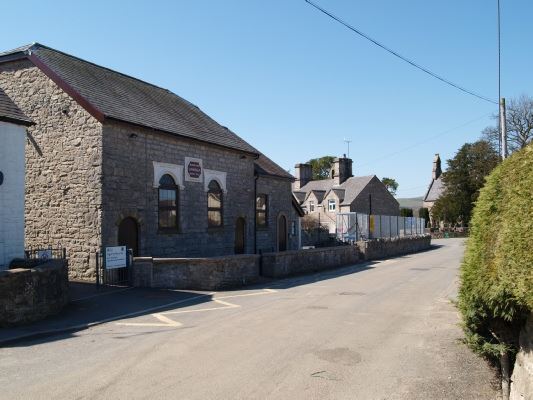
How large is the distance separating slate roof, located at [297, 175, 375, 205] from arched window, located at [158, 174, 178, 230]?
40.5 metres

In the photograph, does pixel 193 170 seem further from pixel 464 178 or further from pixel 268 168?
pixel 464 178

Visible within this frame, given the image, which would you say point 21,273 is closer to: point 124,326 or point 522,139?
point 124,326

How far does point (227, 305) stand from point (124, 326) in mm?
3120

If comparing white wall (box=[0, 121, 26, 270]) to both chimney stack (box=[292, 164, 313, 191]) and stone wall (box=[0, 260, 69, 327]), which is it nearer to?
stone wall (box=[0, 260, 69, 327])

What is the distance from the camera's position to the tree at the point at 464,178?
66000 mm

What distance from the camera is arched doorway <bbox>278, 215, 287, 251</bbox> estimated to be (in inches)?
1135

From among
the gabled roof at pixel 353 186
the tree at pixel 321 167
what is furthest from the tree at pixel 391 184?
the gabled roof at pixel 353 186

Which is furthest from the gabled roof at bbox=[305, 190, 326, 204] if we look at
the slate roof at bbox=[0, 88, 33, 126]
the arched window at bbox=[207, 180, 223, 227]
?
the slate roof at bbox=[0, 88, 33, 126]

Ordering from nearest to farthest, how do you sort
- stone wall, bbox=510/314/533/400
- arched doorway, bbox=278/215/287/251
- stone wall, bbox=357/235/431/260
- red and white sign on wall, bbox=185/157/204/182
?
stone wall, bbox=510/314/533/400 < red and white sign on wall, bbox=185/157/204/182 < stone wall, bbox=357/235/431/260 < arched doorway, bbox=278/215/287/251

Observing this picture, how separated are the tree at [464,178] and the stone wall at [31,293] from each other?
63457 millimetres

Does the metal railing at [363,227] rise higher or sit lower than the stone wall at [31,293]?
higher

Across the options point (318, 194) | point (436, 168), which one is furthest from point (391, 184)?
point (318, 194)

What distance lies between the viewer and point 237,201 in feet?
78.3

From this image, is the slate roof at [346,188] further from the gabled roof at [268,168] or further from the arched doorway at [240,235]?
the arched doorway at [240,235]
